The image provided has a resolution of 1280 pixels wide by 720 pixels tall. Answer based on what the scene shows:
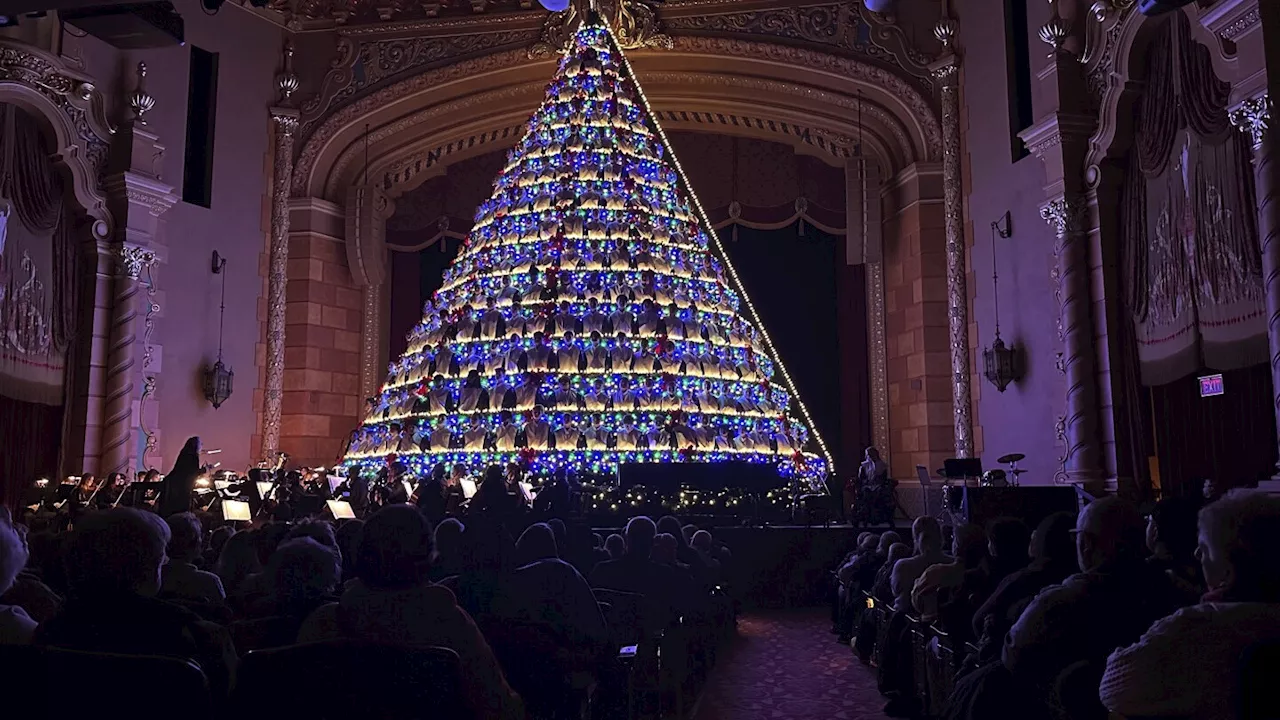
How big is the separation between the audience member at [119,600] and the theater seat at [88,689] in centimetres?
49

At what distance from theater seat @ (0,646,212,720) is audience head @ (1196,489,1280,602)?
6.61 feet

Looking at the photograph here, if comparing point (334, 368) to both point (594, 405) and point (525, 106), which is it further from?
point (594, 405)

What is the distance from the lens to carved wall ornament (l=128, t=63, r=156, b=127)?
11742 mm

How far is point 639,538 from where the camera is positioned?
5242mm

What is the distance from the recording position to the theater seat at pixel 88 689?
5.99 ft

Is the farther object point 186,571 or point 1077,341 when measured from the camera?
point 1077,341

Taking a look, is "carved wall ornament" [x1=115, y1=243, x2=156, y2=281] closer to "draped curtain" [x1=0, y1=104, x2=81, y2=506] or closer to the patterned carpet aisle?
"draped curtain" [x1=0, y1=104, x2=81, y2=506]

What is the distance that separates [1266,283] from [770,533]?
4.71m

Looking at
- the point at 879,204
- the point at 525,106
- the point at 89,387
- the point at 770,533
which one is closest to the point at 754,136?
the point at 879,204

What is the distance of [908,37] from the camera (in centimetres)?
1345

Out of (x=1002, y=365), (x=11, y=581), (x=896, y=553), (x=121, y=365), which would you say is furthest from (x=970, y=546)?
(x=121, y=365)

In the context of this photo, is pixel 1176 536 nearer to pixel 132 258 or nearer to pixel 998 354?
pixel 998 354

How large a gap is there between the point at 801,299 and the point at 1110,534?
1404cm

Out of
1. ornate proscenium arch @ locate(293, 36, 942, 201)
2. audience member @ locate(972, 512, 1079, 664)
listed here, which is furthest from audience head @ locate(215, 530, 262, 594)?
ornate proscenium arch @ locate(293, 36, 942, 201)
